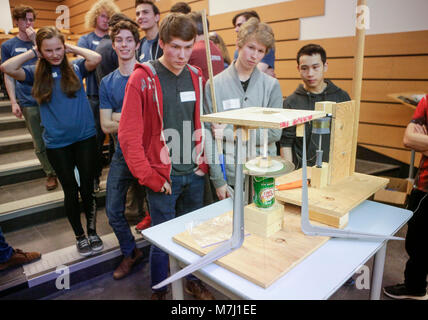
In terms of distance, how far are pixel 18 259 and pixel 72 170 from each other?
2.19ft

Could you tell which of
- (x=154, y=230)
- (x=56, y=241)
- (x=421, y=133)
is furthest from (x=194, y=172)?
(x=56, y=241)

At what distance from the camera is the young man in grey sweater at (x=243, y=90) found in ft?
5.32

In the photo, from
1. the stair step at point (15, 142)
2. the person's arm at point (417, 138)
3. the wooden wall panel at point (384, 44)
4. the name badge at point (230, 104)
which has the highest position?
the wooden wall panel at point (384, 44)

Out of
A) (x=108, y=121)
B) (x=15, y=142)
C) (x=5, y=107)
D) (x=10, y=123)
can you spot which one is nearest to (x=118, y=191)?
(x=108, y=121)

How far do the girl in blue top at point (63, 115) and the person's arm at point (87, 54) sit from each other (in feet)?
0.68

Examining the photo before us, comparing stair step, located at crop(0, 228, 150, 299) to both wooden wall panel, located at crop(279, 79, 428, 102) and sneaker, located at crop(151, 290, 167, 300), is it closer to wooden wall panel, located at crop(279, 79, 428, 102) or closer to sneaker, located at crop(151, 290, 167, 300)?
sneaker, located at crop(151, 290, 167, 300)

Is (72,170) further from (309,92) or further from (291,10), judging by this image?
(291,10)

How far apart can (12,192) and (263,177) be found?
2.95 metres

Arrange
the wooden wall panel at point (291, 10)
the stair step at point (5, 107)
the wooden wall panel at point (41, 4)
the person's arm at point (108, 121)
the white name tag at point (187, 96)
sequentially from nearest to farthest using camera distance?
the white name tag at point (187, 96), the person's arm at point (108, 121), the wooden wall panel at point (291, 10), the stair step at point (5, 107), the wooden wall panel at point (41, 4)

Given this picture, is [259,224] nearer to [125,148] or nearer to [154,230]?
[154,230]

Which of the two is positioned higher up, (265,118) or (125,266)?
(265,118)

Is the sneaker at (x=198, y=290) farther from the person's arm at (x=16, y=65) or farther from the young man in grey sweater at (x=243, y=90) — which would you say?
the person's arm at (x=16, y=65)

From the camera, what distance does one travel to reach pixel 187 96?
1.62m

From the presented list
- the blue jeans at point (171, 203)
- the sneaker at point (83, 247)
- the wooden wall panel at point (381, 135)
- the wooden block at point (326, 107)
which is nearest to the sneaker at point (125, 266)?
the sneaker at point (83, 247)
